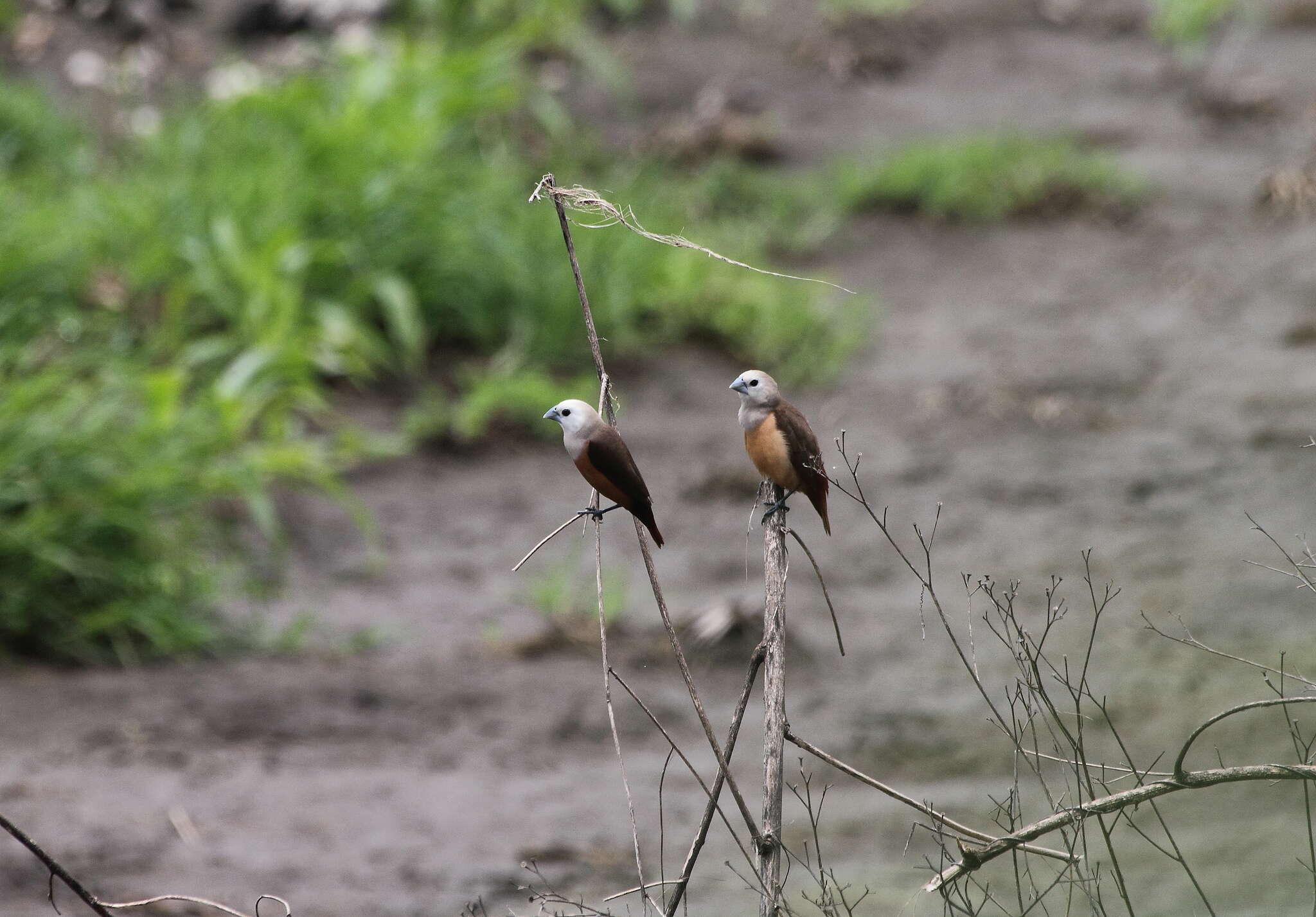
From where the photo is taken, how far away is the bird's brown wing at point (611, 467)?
1654 mm

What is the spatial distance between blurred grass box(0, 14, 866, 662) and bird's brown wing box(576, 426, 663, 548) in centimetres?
298

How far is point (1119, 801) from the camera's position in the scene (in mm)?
1738

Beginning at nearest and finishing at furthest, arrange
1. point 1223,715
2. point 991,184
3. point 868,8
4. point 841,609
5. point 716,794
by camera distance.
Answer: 1. point 1223,715
2. point 716,794
3. point 841,609
4. point 991,184
5. point 868,8

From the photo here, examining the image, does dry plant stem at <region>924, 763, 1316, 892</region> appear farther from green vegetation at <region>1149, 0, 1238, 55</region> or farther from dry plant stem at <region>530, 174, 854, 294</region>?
green vegetation at <region>1149, 0, 1238, 55</region>

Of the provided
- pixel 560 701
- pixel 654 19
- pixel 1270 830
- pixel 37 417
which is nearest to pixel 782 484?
pixel 1270 830

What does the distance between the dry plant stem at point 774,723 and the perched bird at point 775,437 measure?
0.08 m

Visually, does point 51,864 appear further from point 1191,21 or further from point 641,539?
point 1191,21

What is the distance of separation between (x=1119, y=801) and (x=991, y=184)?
7013 mm

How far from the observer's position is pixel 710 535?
566 cm

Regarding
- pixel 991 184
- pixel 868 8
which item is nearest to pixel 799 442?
pixel 991 184

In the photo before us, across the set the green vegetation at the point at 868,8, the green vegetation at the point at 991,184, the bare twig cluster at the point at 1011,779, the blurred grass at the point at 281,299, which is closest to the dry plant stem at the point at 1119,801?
the bare twig cluster at the point at 1011,779

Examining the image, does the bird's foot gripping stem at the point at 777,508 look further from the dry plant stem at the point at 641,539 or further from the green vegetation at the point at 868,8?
the green vegetation at the point at 868,8

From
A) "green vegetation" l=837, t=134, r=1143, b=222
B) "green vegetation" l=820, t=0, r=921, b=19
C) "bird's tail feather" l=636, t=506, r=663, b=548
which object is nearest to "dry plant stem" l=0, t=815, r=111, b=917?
"bird's tail feather" l=636, t=506, r=663, b=548

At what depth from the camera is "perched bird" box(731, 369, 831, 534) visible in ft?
6.06
